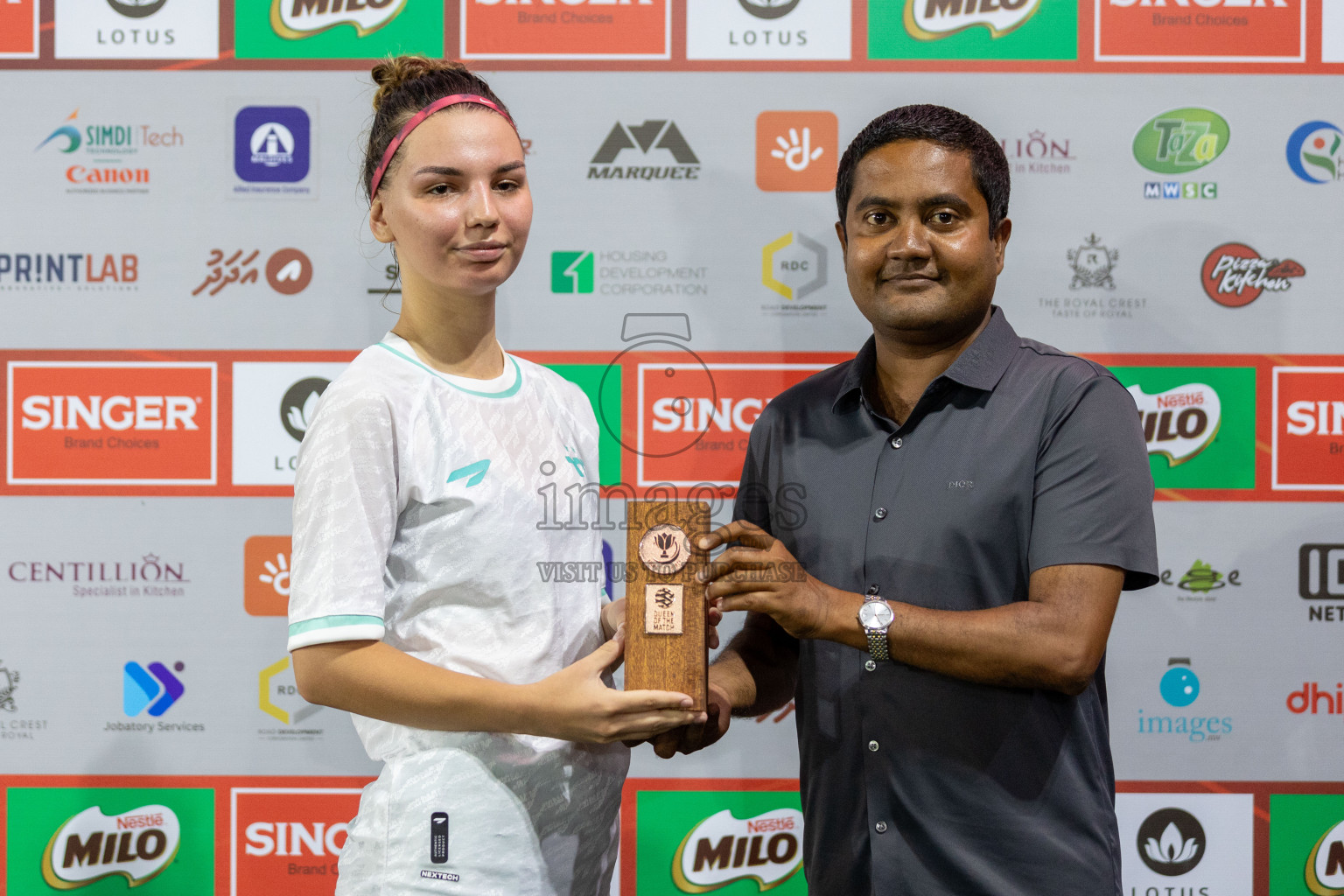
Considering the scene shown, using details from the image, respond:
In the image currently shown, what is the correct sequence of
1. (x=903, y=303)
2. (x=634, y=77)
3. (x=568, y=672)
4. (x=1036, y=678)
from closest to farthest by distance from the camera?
(x=568, y=672) < (x=1036, y=678) < (x=903, y=303) < (x=634, y=77)

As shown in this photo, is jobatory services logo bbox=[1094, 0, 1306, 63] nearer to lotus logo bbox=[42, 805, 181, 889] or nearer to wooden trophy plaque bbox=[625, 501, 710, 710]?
wooden trophy plaque bbox=[625, 501, 710, 710]

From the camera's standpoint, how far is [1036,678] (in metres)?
1.44

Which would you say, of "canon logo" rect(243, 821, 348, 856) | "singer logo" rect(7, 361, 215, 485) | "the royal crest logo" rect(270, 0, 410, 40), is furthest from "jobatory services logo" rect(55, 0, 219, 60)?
"canon logo" rect(243, 821, 348, 856)

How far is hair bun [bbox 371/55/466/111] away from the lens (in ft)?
4.76

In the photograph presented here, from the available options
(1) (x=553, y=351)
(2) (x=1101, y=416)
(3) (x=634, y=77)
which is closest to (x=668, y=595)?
(2) (x=1101, y=416)

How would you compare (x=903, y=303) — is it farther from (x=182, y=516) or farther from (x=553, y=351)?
(x=182, y=516)

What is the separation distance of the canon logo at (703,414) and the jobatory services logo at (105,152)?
4.87ft

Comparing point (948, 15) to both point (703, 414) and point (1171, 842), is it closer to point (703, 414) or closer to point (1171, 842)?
point (703, 414)

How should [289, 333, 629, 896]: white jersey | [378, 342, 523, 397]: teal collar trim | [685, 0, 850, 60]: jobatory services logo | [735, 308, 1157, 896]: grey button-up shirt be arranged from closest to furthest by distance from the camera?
[289, 333, 629, 896]: white jersey → [378, 342, 523, 397]: teal collar trim → [735, 308, 1157, 896]: grey button-up shirt → [685, 0, 850, 60]: jobatory services logo

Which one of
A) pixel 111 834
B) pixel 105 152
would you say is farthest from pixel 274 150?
pixel 111 834

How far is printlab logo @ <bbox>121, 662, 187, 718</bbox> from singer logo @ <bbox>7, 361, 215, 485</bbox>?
51 cm

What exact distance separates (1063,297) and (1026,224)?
0.72 ft

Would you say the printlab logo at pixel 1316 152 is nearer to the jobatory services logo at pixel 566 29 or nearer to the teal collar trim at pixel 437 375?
the jobatory services logo at pixel 566 29

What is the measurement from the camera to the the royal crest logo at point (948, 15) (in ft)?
7.99
